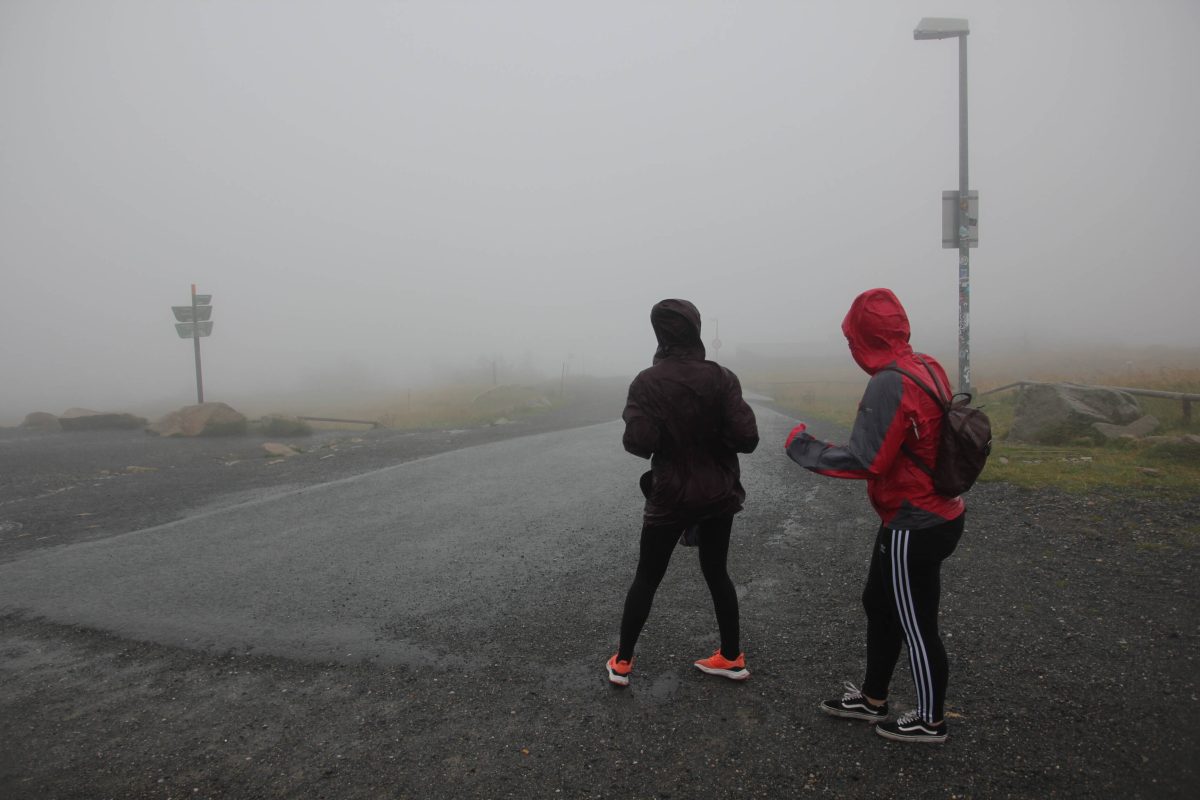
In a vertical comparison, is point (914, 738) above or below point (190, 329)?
below

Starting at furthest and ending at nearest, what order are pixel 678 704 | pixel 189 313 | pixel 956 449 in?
1. pixel 189 313
2. pixel 678 704
3. pixel 956 449

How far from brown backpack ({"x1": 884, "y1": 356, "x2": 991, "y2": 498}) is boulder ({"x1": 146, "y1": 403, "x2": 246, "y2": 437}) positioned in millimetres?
18121

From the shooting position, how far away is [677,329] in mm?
3975

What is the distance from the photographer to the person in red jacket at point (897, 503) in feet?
10.6

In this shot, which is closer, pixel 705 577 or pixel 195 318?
pixel 705 577

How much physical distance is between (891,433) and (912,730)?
142 centimetres

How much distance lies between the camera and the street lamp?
12.4 m

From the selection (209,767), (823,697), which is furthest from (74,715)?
(823,697)

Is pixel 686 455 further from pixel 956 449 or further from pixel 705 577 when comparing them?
pixel 956 449

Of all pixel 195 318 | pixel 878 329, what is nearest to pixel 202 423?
pixel 195 318

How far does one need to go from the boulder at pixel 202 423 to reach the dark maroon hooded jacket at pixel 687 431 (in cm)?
1685

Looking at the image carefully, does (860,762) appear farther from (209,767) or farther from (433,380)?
(433,380)

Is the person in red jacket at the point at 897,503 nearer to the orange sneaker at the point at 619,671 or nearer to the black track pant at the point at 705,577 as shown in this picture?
the black track pant at the point at 705,577

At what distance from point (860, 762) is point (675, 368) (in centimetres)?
209
